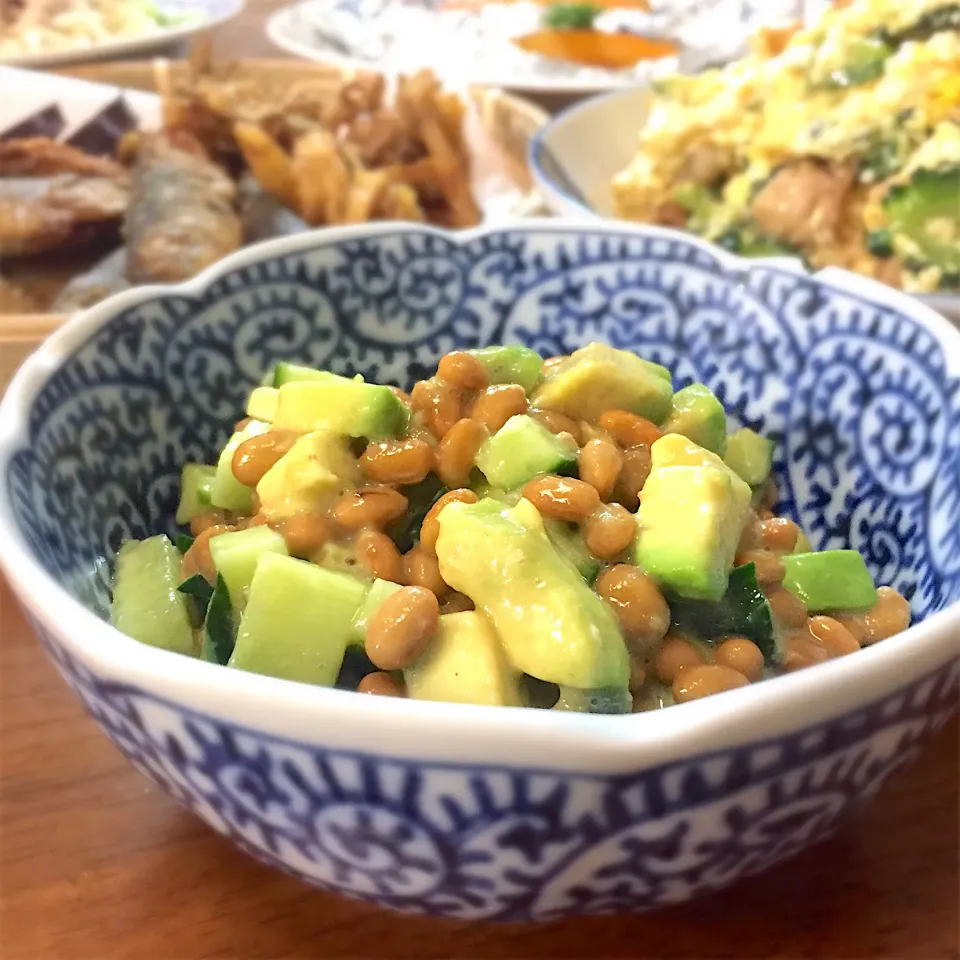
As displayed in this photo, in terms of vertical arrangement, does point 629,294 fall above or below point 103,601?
above

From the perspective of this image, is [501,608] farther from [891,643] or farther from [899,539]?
[899,539]

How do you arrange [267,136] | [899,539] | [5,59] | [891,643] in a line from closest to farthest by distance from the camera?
[891,643] → [899,539] → [267,136] → [5,59]

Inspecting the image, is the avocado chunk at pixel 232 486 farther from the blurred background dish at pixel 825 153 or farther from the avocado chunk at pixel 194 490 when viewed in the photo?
the blurred background dish at pixel 825 153

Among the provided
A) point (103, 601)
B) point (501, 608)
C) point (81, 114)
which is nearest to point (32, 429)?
point (103, 601)

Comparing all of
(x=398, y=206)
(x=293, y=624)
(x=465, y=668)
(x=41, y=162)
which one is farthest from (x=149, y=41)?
(x=465, y=668)

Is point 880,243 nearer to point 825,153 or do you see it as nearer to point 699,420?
point 825,153

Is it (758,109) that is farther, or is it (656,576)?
(758,109)

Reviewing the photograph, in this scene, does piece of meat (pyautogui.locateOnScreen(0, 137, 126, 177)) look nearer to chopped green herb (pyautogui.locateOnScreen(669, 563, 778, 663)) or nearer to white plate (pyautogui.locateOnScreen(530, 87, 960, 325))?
white plate (pyautogui.locateOnScreen(530, 87, 960, 325))
